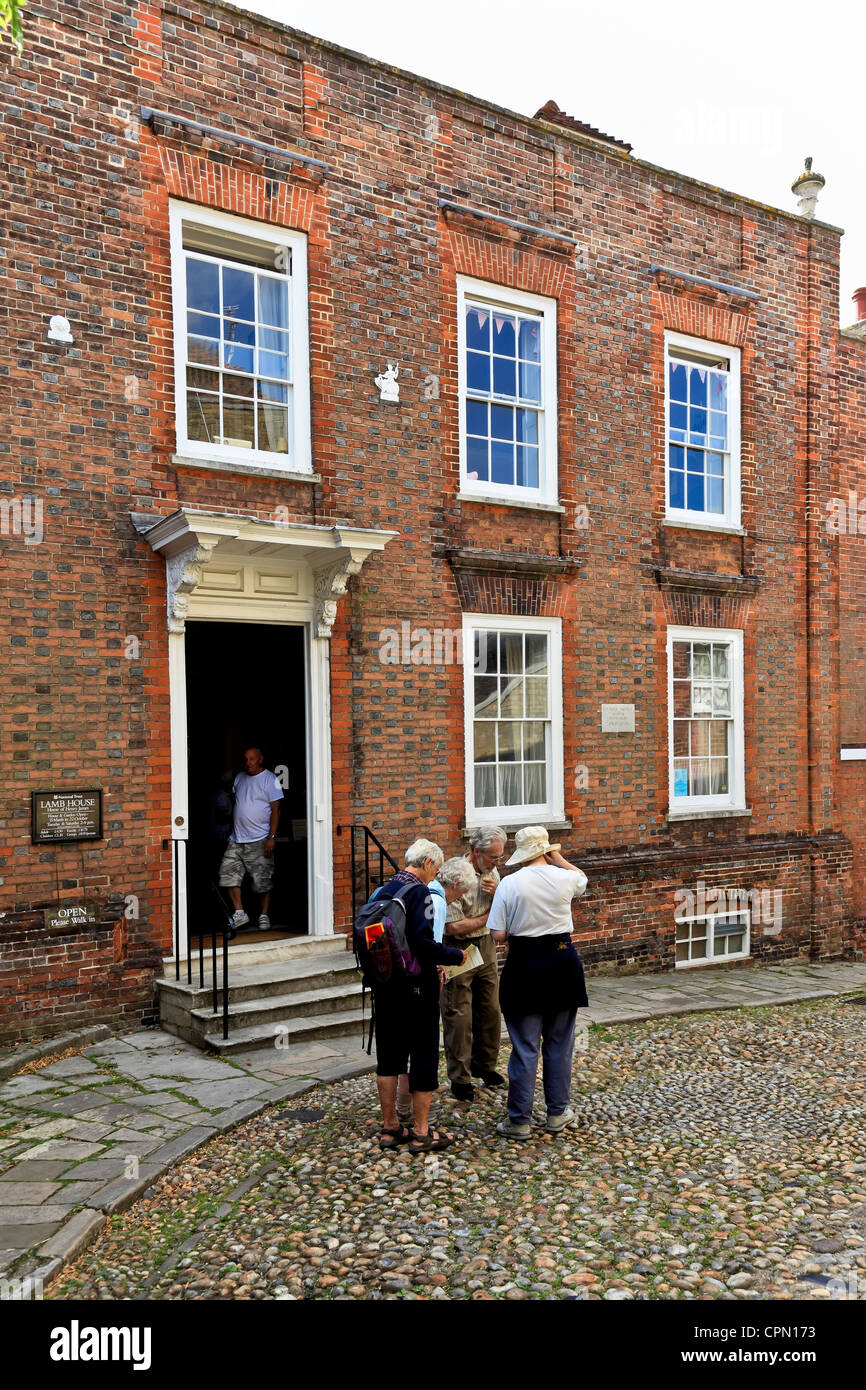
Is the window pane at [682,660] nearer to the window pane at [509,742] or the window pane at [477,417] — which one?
the window pane at [509,742]

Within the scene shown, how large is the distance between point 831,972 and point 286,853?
6.65 m

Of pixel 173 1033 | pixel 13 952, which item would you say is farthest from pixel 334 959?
pixel 13 952

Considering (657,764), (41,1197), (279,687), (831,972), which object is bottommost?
(831,972)

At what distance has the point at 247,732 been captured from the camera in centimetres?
1116

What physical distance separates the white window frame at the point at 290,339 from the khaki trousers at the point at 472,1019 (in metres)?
4.60

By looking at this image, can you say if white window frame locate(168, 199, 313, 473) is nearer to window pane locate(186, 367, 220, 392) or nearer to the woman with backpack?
window pane locate(186, 367, 220, 392)

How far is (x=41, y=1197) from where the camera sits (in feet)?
16.4

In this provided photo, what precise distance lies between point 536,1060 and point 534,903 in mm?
854


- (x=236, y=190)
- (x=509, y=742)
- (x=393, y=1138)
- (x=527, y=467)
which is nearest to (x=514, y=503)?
(x=527, y=467)

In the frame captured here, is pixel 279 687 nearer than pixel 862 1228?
No

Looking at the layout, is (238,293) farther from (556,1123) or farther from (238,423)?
(556,1123)

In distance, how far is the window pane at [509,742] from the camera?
1050 centimetres

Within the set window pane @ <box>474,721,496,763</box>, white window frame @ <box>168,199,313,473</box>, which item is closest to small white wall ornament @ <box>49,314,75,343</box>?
white window frame @ <box>168,199,313,473</box>

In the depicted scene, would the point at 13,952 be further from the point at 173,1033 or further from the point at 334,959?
the point at 334,959
